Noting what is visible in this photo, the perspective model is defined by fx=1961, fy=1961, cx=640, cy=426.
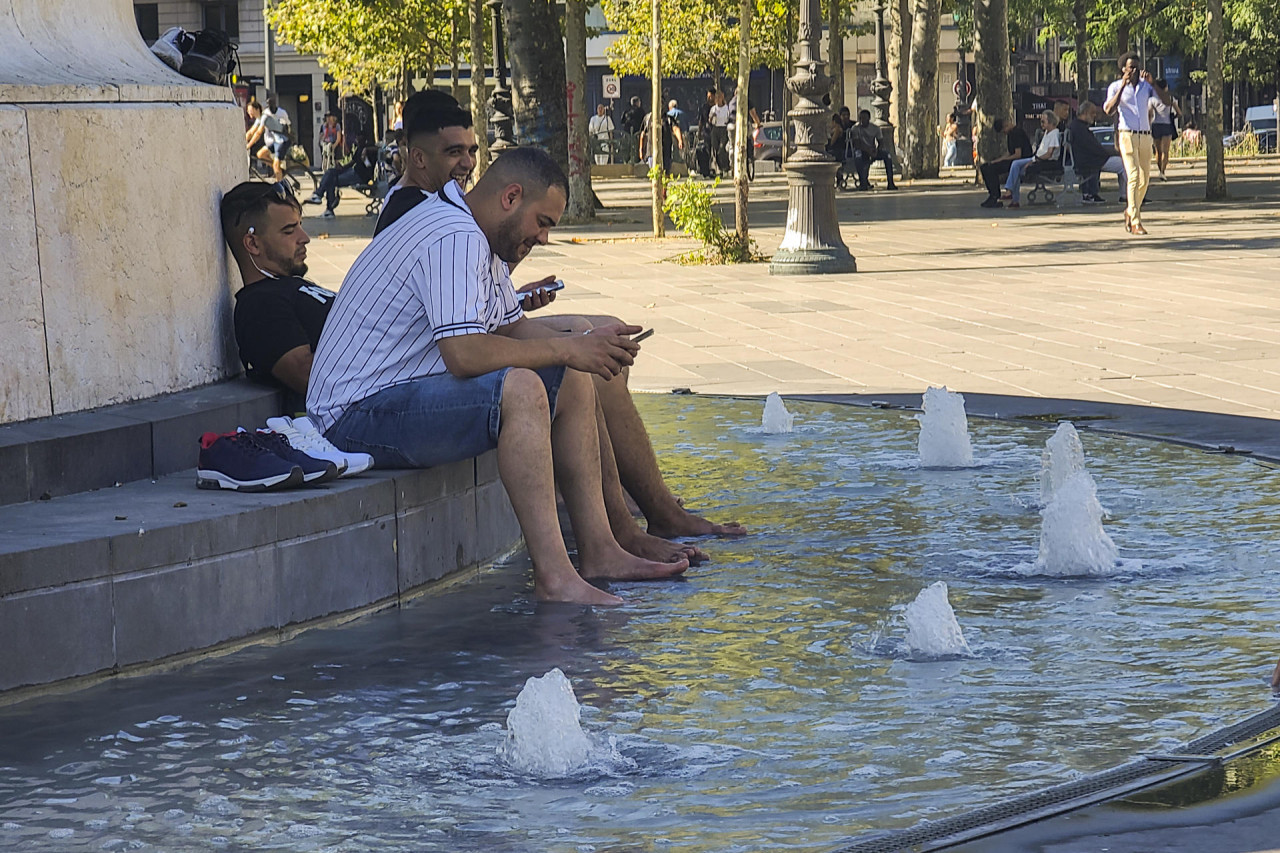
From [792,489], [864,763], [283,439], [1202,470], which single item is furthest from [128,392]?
[1202,470]

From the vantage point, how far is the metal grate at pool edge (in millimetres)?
3445

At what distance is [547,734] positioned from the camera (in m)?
3.95

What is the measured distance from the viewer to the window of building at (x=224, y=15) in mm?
68438

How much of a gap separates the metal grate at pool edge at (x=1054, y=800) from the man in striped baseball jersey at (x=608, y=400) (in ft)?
7.52

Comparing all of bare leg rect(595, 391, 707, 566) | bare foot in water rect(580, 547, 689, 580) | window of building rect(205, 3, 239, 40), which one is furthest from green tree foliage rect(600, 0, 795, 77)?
bare foot in water rect(580, 547, 689, 580)

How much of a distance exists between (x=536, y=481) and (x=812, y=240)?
39.9ft

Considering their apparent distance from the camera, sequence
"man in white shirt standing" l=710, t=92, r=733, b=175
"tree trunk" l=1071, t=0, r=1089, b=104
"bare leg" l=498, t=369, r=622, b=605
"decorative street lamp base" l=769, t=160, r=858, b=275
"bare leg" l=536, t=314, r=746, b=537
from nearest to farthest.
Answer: "bare leg" l=498, t=369, r=622, b=605 < "bare leg" l=536, t=314, r=746, b=537 < "decorative street lamp base" l=769, t=160, r=858, b=275 < "man in white shirt standing" l=710, t=92, r=733, b=175 < "tree trunk" l=1071, t=0, r=1089, b=104

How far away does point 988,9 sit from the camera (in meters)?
33.6

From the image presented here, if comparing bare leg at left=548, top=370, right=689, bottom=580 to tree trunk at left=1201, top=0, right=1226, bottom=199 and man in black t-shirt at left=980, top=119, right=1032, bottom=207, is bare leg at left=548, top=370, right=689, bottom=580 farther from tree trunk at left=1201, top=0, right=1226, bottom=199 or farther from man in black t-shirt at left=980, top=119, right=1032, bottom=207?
man in black t-shirt at left=980, top=119, right=1032, bottom=207

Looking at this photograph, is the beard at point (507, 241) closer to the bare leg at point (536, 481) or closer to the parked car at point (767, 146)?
the bare leg at point (536, 481)

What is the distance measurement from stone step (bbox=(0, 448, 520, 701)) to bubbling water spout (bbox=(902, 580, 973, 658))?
1.54 m

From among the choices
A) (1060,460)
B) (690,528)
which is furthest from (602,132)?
(690,528)

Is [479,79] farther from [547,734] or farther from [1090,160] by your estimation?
[547,734]

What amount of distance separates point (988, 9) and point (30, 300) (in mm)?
29862
